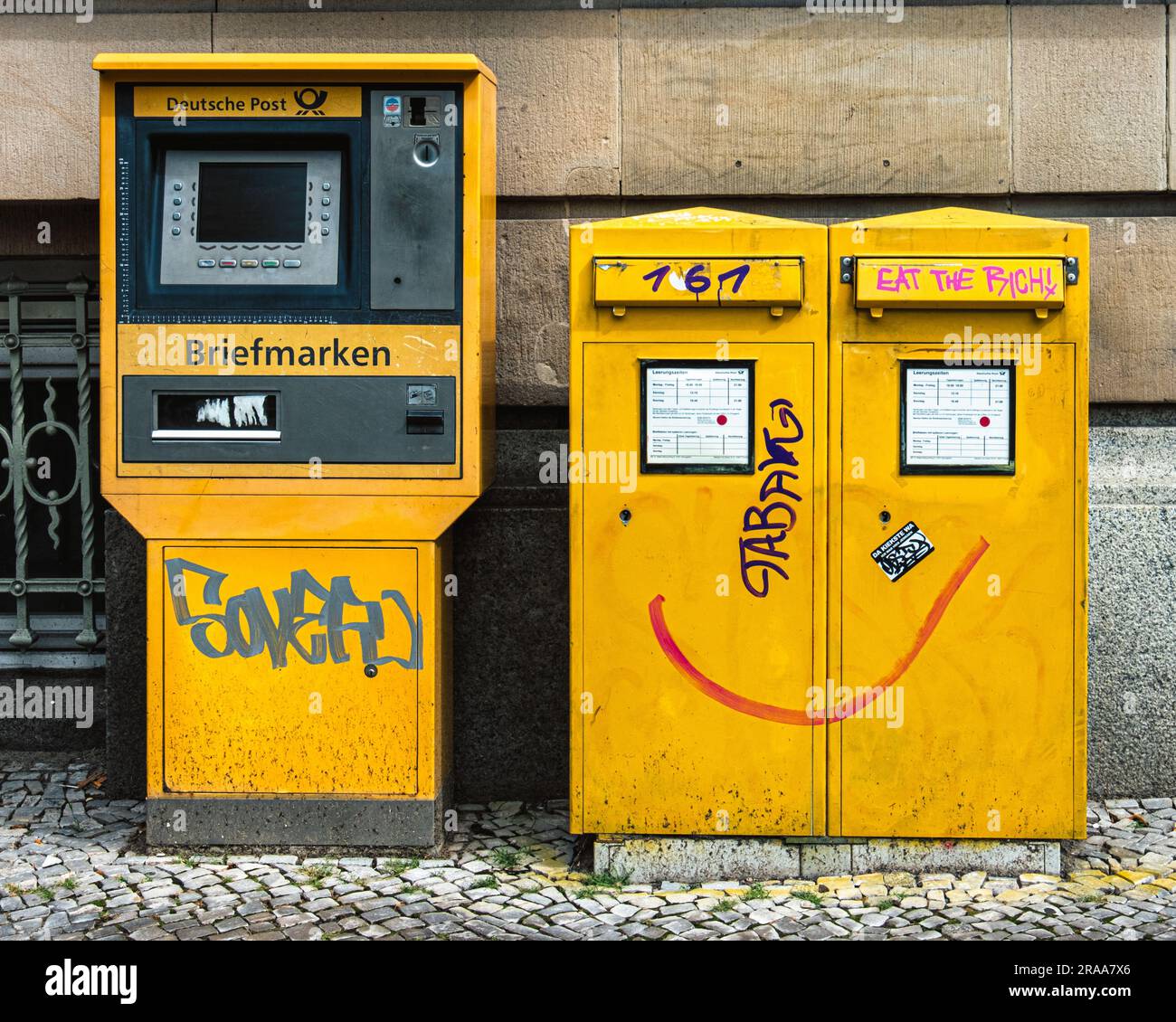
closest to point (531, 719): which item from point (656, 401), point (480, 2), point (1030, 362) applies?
point (656, 401)

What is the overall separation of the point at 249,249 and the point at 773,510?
6.30ft

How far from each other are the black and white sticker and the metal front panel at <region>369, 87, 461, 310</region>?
1.64 metres

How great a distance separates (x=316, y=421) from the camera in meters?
4.39

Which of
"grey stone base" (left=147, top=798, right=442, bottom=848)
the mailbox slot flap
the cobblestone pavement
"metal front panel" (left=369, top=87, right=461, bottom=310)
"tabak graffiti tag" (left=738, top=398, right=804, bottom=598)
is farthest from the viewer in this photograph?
"grey stone base" (left=147, top=798, right=442, bottom=848)

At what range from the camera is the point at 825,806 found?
4.28 metres

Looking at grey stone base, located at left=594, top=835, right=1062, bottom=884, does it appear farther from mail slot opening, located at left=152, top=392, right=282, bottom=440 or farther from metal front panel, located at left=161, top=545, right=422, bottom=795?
mail slot opening, located at left=152, top=392, right=282, bottom=440

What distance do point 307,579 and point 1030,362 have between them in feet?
8.01

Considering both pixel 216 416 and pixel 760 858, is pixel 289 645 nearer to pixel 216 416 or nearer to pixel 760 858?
pixel 216 416

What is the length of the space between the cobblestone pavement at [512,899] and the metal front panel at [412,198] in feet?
6.18

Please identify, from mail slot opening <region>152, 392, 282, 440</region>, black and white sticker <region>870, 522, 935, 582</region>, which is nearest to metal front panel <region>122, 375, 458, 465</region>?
mail slot opening <region>152, 392, 282, 440</region>

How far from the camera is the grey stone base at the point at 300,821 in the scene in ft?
14.7

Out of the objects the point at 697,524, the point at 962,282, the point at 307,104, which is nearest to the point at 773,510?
the point at 697,524

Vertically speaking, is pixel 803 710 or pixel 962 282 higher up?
pixel 962 282

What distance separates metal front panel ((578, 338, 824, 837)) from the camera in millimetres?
4246
